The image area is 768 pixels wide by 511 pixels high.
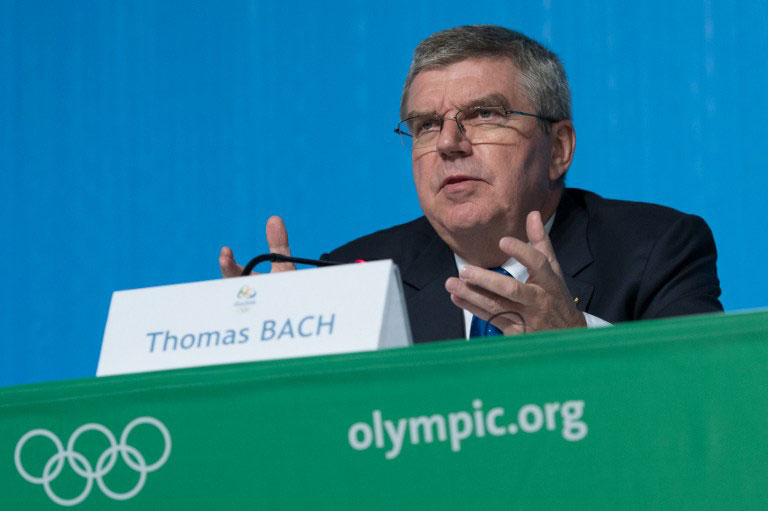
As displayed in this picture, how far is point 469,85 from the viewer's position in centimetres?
192

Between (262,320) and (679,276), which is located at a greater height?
(679,276)

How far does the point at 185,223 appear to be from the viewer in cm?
298

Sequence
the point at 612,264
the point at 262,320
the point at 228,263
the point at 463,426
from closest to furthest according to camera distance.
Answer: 1. the point at 463,426
2. the point at 262,320
3. the point at 228,263
4. the point at 612,264

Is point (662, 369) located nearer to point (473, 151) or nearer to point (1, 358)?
point (473, 151)

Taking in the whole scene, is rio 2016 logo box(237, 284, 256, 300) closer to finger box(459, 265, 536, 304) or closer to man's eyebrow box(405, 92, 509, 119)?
finger box(459, 265, 536, 304)

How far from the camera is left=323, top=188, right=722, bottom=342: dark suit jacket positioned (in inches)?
69.9

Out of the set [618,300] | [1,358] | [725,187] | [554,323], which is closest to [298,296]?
[554,323]

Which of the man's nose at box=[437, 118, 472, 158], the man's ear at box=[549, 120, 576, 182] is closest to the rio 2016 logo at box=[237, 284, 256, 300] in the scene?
the man's nose at box=[437, 118, 472, 158]

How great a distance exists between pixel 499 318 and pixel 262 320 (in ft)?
1.26

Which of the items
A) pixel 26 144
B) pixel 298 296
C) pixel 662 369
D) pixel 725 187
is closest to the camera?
pixel 662 369

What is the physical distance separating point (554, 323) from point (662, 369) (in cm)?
56

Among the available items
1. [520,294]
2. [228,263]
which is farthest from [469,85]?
[520,294]

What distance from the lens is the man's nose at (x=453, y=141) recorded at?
1.88 m

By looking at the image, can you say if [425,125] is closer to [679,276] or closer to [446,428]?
[679,276]
